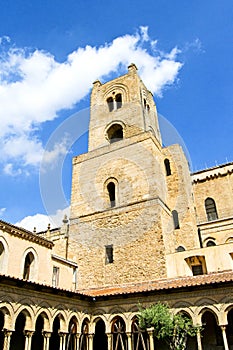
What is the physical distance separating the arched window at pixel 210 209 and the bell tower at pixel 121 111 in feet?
24.7

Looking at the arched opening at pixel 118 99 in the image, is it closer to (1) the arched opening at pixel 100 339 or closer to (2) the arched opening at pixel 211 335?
(1) the arched opening at pixel 100 339

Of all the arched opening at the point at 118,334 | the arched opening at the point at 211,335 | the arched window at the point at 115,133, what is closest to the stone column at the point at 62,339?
the arched opening at the point at 118,334

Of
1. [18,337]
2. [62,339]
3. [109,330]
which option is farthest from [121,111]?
[18,337]

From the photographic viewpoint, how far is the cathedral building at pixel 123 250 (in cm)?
1472

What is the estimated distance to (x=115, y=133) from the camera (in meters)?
28.7

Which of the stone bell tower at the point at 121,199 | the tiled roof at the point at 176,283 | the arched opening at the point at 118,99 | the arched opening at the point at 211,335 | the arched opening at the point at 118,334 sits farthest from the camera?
the arched opening at the point at 118,99

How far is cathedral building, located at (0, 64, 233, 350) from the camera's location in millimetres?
14719

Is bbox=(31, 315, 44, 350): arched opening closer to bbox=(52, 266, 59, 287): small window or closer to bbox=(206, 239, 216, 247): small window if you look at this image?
bbox=(52, 266, 59, 287): small window

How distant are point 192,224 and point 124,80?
48.7ft

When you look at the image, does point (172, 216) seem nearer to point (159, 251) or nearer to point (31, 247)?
point (159, 251)

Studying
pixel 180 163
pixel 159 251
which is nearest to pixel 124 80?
pixel 180 163

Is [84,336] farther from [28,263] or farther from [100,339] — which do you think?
[28,263]

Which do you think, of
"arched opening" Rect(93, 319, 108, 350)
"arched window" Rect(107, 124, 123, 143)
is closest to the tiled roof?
"arched opening" Rect(93, 319, 108, 350)

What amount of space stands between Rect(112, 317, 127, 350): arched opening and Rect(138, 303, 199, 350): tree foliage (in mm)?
2398
